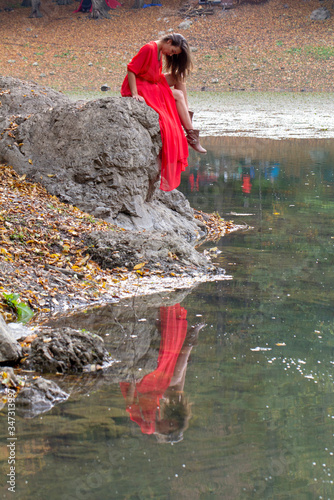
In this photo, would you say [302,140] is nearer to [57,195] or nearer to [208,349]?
[57,195]

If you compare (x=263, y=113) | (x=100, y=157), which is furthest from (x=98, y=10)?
(x=100, y=157)

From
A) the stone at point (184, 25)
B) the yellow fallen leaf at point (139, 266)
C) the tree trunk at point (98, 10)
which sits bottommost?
the yellow fallen leaf at point (139, 266)

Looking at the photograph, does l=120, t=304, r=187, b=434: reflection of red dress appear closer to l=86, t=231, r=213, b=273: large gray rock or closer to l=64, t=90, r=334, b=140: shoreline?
l=86, t=231, r=213, b=273: large gray rock

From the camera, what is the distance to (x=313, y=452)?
9.34ft

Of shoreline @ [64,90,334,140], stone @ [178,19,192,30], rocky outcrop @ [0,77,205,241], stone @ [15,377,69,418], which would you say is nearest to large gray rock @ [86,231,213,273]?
rocky outcrop @ [0,77,205,241]

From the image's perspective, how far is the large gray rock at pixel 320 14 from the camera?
32750mm

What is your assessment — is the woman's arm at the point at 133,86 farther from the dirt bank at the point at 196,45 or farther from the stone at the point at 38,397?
the dirt bank at the point at 196,45

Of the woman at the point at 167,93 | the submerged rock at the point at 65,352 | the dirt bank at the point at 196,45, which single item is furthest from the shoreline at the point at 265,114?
the submerged rock at the point at 65,352

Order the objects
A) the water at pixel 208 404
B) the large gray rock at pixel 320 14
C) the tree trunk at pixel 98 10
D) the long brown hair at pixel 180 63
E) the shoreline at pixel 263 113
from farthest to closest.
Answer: the tree trunk at pixel 98 10, the large gray rock at pixel 320 14, the shoreline at pixel 263 113, the long brown hair at pixel 180 63, the water at pixel 208 404

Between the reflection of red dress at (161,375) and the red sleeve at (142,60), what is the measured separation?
3.24 meters

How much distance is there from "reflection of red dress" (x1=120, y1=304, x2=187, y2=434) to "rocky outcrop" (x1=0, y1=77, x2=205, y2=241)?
2468mm

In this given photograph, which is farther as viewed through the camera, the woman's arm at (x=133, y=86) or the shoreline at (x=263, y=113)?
the shoreline at (x=263, y=113)

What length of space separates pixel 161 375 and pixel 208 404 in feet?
1.50

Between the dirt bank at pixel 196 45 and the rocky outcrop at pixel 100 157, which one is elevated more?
the dirt bank at pixel 196 45
